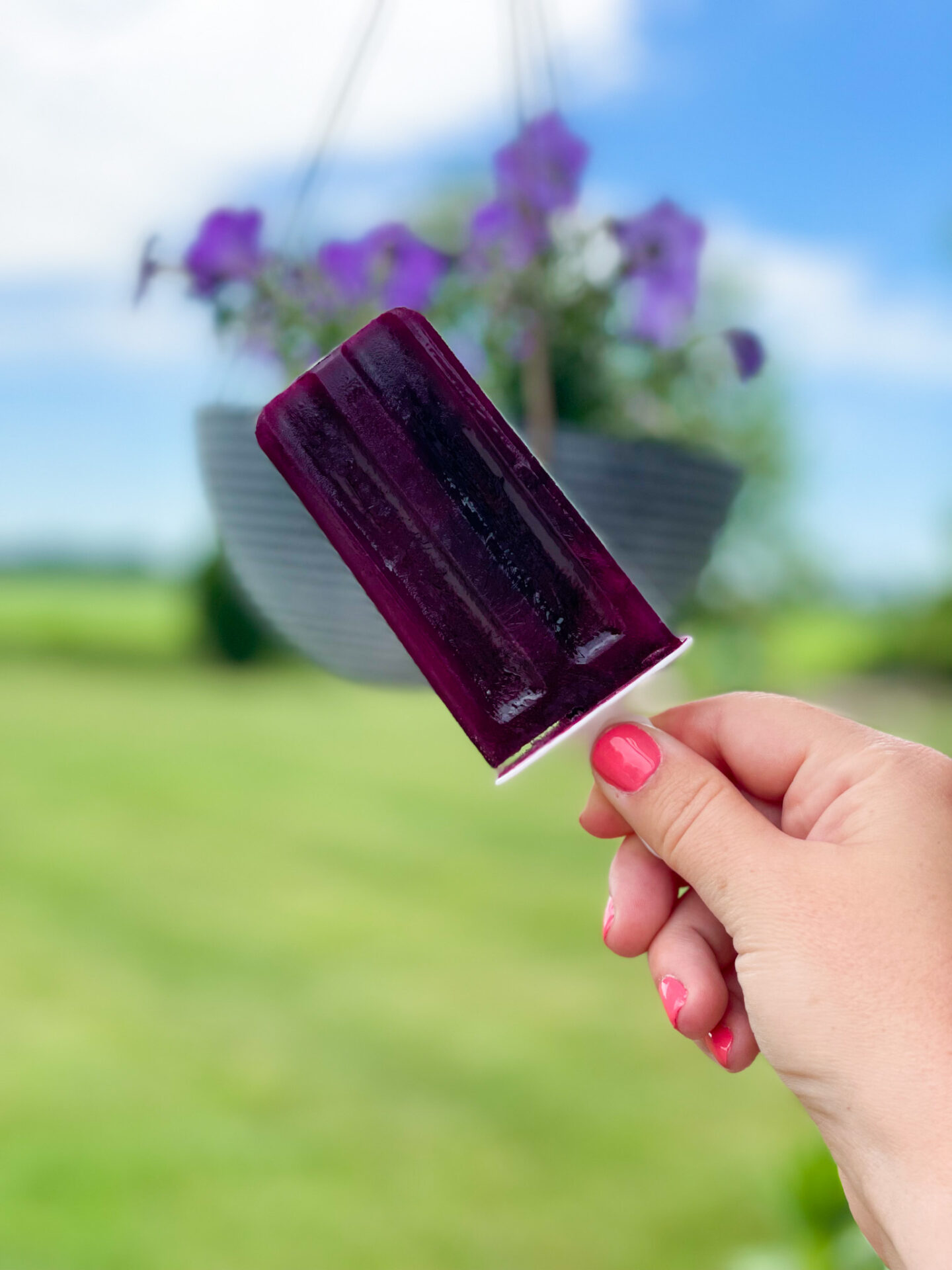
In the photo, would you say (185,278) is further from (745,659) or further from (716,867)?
(745,659)

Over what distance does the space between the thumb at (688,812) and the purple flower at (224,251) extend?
1.52 ft

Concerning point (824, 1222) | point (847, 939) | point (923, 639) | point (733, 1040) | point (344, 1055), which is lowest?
point (923, 639)

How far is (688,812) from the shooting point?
699 mm

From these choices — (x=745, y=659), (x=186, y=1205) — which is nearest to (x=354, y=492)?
(x=186, y=1205)

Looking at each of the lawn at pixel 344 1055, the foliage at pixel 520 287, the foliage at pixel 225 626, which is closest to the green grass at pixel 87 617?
the foliage at pixel 225 626

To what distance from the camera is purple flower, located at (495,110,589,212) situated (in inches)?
35.1

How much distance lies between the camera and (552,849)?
5.71 metres

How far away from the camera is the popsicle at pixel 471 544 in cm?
68

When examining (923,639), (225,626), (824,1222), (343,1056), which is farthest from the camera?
(225,626)

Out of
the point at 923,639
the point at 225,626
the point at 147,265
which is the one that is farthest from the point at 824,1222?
the point at 225,626

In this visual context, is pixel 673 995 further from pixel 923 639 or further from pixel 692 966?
pixel 923 639

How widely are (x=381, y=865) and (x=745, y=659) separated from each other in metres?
2.74

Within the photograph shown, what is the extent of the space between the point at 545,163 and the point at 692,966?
1.97ft

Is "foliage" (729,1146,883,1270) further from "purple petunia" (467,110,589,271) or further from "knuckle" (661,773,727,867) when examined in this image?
"purple petunia" (467,110,589,271)
